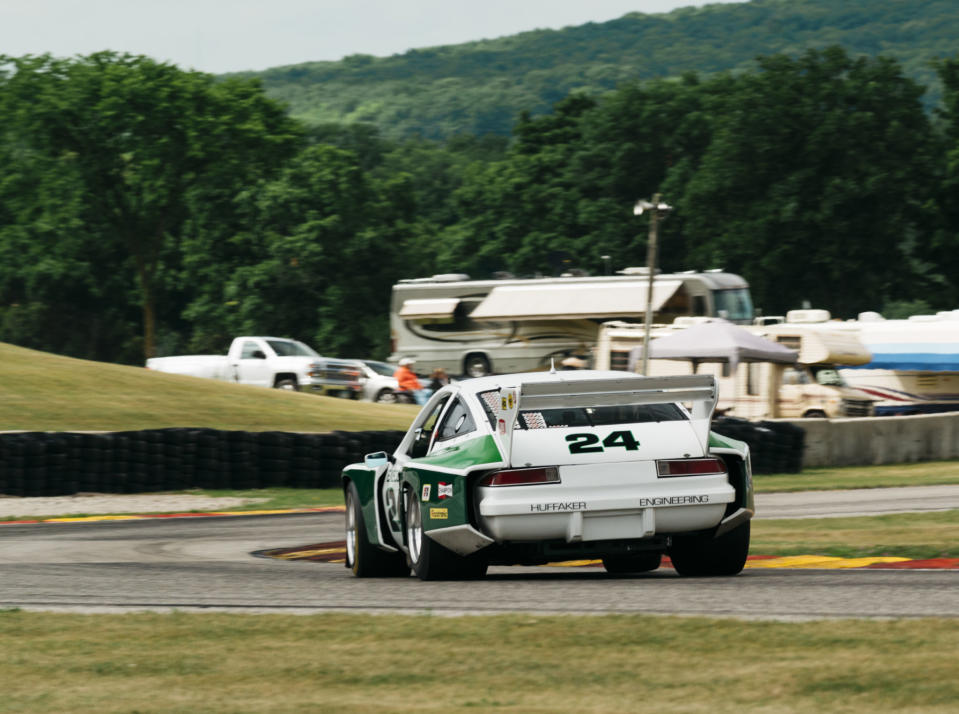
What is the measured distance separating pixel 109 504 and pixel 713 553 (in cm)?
1206

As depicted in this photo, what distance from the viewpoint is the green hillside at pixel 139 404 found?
2547cm

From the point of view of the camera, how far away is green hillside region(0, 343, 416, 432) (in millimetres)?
25469

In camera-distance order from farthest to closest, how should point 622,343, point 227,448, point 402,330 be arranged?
point 402,330
point 622,343
point 227,448

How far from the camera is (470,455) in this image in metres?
8.64

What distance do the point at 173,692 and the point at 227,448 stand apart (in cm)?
1581

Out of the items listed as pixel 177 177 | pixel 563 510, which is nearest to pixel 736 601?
pixel 563 510

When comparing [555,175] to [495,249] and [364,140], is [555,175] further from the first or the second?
[364,140]

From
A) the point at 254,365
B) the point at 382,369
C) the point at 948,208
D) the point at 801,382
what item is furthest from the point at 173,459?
the point at 948,208

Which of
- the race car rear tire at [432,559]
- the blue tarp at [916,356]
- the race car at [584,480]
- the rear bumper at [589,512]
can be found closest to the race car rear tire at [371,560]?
the race car rear tire at [432,559]

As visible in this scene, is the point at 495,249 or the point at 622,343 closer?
the point at 622,343

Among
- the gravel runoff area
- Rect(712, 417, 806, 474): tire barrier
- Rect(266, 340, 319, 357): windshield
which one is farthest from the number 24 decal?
Rect(266, 340, 319, 357): windshield

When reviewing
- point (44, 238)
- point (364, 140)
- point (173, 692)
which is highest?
point (364, 140)

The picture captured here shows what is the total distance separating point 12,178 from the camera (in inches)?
2447

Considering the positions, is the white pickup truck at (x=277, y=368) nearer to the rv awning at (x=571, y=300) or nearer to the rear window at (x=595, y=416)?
the rv awning at (x=571, y=300)
